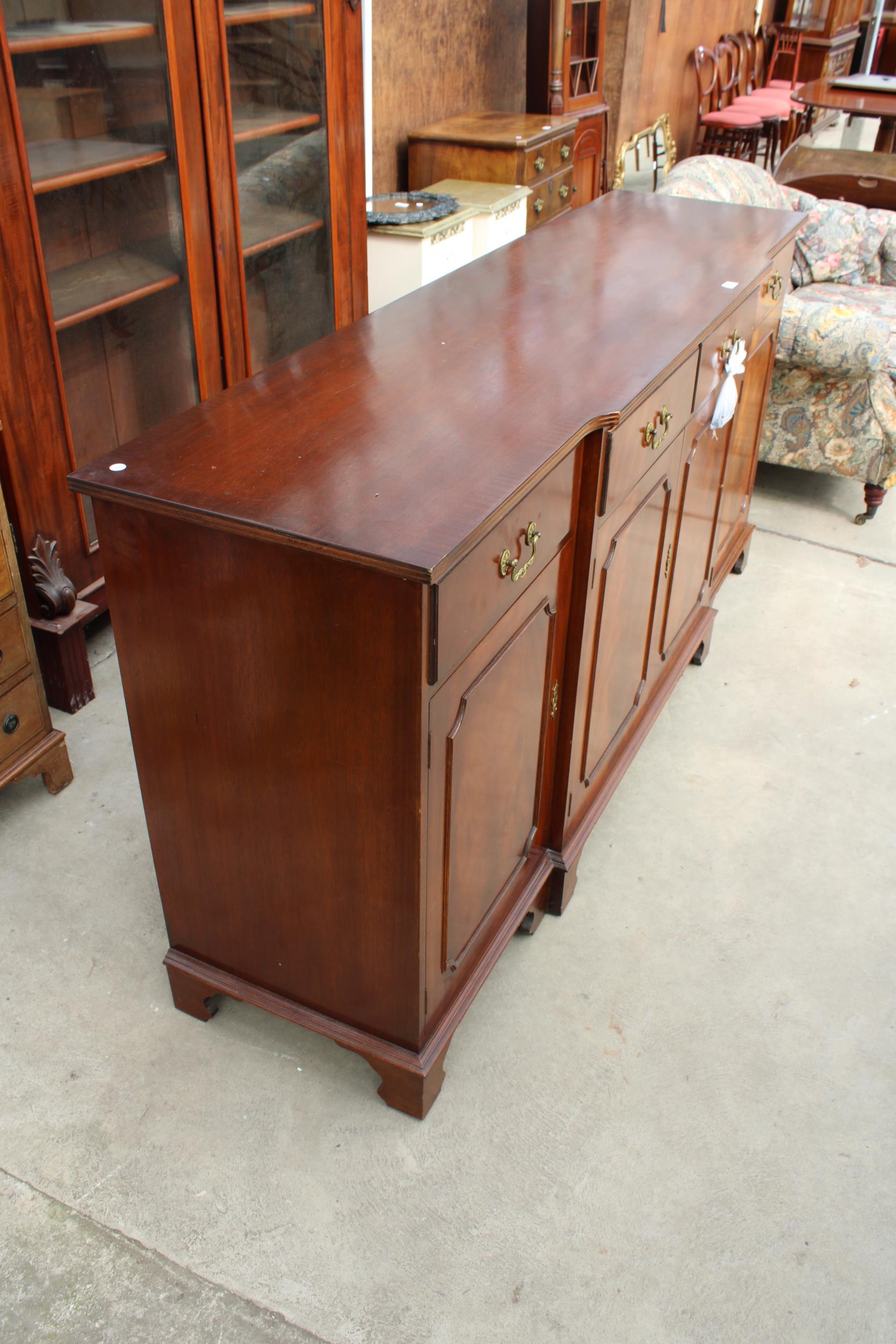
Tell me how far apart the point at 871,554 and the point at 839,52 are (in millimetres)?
6976

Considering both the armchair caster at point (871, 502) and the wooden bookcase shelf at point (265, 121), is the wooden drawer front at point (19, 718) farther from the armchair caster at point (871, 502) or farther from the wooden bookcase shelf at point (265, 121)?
the armchair caster at point (871, 502)

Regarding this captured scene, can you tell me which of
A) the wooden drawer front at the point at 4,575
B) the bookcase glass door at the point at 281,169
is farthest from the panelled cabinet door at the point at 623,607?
the bookcase glass door at the point at 281,169

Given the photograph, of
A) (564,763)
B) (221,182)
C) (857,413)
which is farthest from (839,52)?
(564,763)

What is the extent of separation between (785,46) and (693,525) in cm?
718

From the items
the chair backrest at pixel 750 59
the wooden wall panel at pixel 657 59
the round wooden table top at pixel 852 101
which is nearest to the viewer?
the wooden wall panel at pixel 657 59

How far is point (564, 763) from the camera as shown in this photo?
71.1 inches

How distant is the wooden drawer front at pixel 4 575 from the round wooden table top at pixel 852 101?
5.36 metres

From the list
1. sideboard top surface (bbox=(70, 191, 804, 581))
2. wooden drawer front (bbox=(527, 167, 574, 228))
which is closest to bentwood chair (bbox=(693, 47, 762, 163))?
wooden drawer front (bbox=(527, 167, 574, 228))

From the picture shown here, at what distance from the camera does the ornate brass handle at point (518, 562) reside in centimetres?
132

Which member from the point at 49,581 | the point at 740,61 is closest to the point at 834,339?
the point at 49,581

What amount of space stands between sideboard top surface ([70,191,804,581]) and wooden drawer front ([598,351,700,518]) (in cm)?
6

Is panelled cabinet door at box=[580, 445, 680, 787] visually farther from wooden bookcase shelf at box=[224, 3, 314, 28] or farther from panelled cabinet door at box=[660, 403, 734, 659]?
wooden bookcase shelf at box=[224, 3, 314, 28]

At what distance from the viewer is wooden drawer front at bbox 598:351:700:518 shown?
62.4 inches

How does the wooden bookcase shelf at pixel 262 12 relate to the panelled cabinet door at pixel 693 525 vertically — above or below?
above
